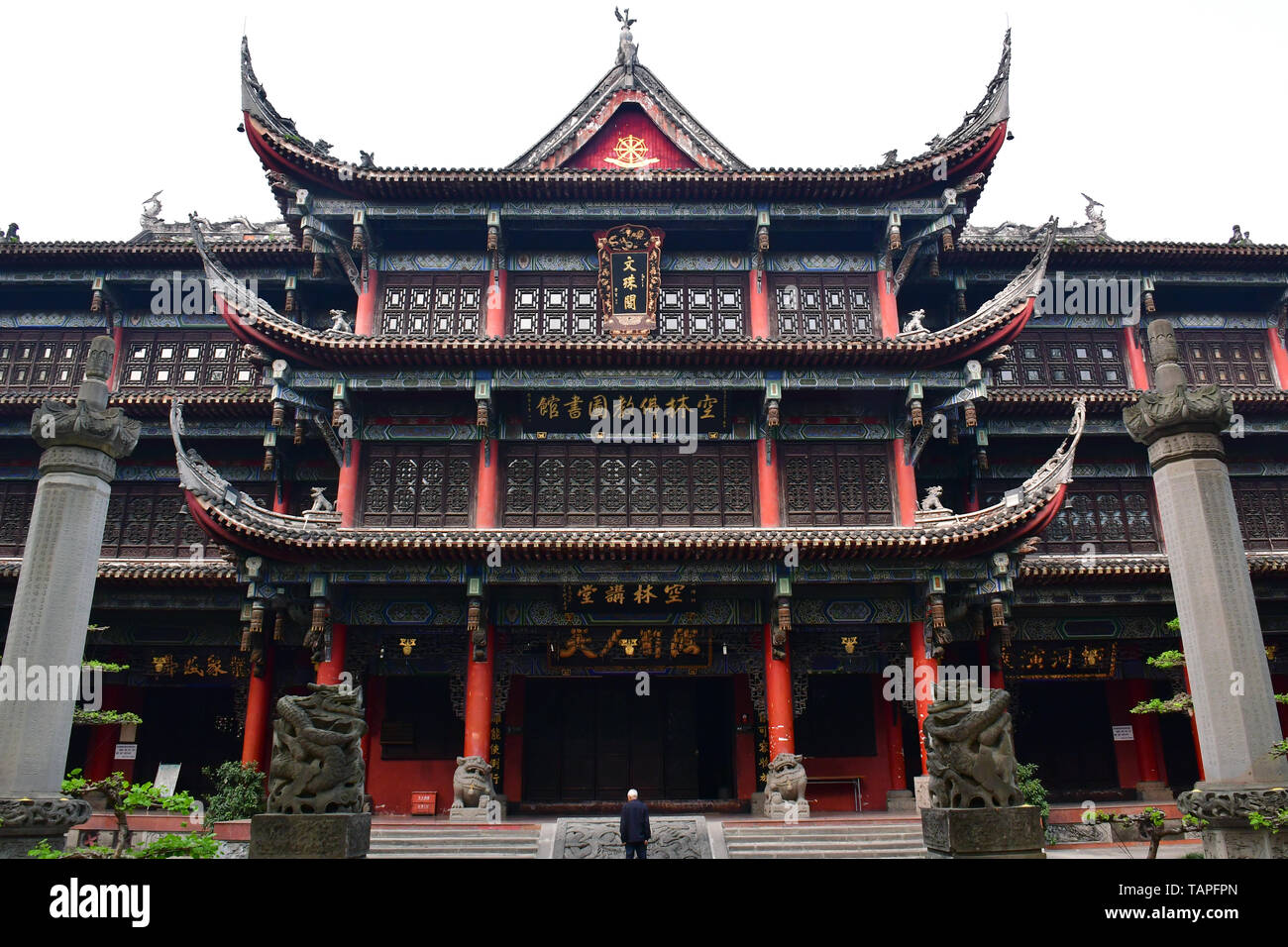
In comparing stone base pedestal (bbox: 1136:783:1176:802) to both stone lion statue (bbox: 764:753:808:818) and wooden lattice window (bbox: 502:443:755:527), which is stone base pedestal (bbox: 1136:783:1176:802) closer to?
stone lion statue (bbox: 764:753:808:818)

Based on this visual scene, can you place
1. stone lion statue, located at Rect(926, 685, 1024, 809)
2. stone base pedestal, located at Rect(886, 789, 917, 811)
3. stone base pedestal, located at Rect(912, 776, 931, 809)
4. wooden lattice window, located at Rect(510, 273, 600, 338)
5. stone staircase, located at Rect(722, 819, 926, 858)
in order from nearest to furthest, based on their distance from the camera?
1. stone lion statue, located at Rect(926, 685, 1024, 809)
2. stone staircase, located at Rect(722, 819, 926, 858)
3. stone base pedestal, located at Rect(912, 776, 931, 809)
4. stone base pedestal, located at Rect(886, 789, 917, 811)
5. wooden lattice window, located at Rect(510, 273, 600, 338)

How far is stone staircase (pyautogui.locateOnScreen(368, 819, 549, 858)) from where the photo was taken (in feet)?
40.2

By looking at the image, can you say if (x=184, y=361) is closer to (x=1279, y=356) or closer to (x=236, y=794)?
(x=236, y=794)

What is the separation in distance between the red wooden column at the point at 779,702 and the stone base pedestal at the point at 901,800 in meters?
2.48

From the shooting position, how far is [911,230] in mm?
17984

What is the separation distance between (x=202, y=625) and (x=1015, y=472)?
16.9 metres

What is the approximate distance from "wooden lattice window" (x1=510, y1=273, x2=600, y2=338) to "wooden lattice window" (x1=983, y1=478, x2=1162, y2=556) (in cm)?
924

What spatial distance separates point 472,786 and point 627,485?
614 cm

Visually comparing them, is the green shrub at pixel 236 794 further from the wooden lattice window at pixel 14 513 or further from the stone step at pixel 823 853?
the stone step at pixel 823 853

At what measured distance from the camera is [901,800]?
16047 mm

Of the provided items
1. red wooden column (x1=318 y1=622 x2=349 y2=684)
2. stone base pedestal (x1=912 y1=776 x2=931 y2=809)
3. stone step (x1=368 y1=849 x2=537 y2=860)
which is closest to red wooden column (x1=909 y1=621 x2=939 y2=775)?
stone base pedestal (x1=912 y1=776 x2=931 y2=809)

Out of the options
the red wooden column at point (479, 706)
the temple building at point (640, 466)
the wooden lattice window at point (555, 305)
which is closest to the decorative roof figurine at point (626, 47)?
the temple building at point (640, 466)

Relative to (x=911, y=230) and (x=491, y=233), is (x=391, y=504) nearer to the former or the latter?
(x=491, y=233)

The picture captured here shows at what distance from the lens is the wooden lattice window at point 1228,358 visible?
61.8ft
